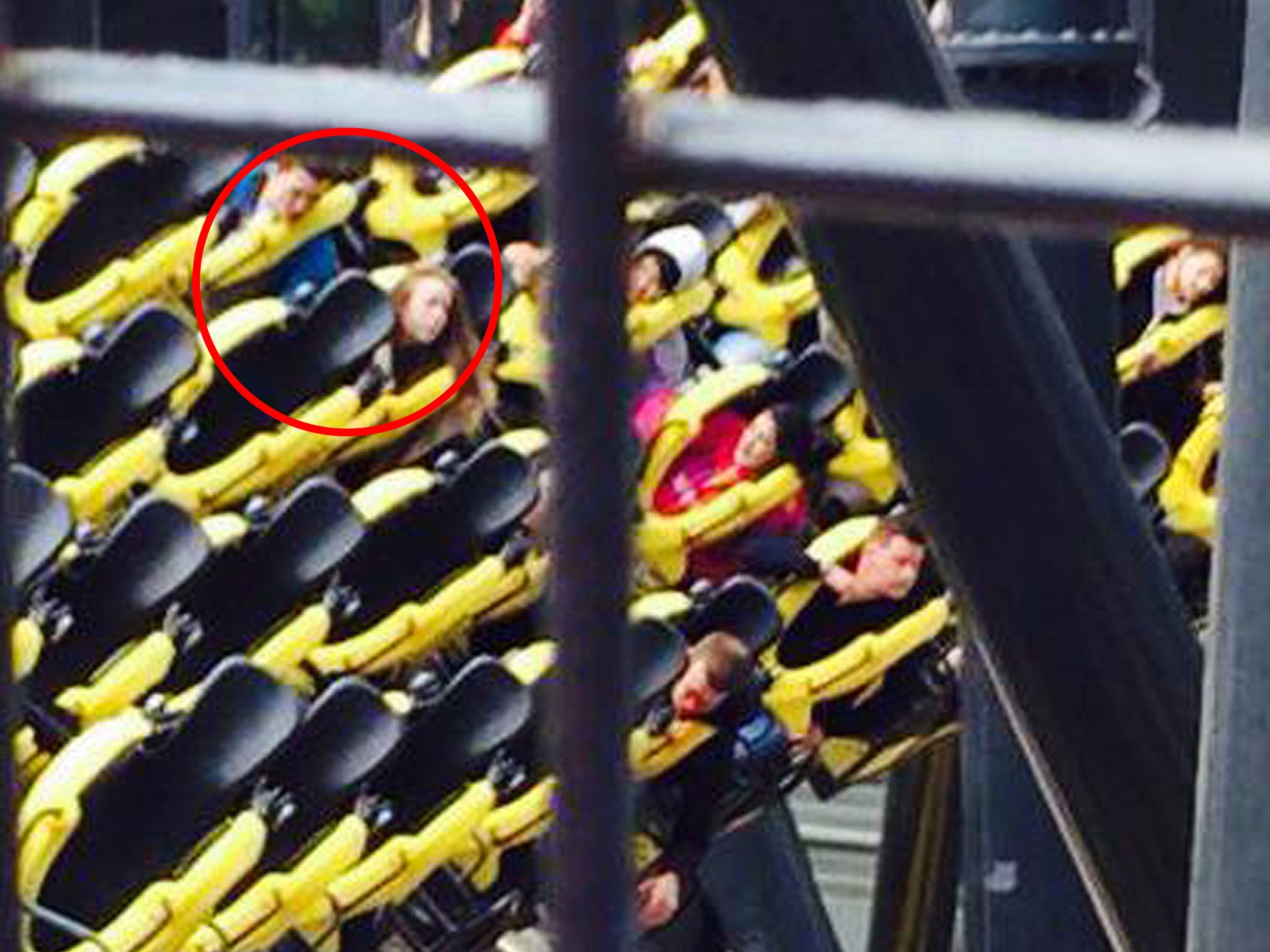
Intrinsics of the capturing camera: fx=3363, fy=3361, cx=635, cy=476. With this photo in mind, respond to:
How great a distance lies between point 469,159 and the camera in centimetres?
71

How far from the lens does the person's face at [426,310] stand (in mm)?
3650

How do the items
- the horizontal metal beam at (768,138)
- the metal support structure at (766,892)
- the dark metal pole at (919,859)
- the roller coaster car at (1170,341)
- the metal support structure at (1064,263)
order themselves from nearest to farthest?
the horizontal metal beam at (768,138) < the metal support structure at (1064,263) < the roller coaster car at (1170,341) < the dark metal pole at (919,859) < the metal support structure at (766,892)

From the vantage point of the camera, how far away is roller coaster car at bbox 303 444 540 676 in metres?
3.55

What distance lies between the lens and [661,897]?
337 centimetres

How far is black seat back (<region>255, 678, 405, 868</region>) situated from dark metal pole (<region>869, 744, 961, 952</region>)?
0.87m

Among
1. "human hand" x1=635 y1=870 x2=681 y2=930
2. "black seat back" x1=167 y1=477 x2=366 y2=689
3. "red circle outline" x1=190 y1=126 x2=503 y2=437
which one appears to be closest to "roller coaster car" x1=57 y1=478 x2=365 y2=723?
"black seat back" x1=167 y1=477 x2=366 y2=689

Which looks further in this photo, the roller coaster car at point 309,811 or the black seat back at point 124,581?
the black seat back at point 124,581

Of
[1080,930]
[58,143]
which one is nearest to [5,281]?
[58,143]

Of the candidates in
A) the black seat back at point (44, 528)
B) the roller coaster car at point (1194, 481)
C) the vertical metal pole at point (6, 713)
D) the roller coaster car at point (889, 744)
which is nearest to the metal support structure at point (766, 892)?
the roller coaster car at point (889, 744)

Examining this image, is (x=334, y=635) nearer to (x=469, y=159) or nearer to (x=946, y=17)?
(x=946, y=17)

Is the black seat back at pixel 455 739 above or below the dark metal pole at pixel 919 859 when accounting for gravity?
above

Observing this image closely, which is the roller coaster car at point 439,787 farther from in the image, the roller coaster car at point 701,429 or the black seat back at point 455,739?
the roller coaster car at point 701,429

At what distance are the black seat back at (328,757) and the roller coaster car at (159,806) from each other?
0.03 meters

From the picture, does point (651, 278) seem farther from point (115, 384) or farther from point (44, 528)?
point (44, 528)
